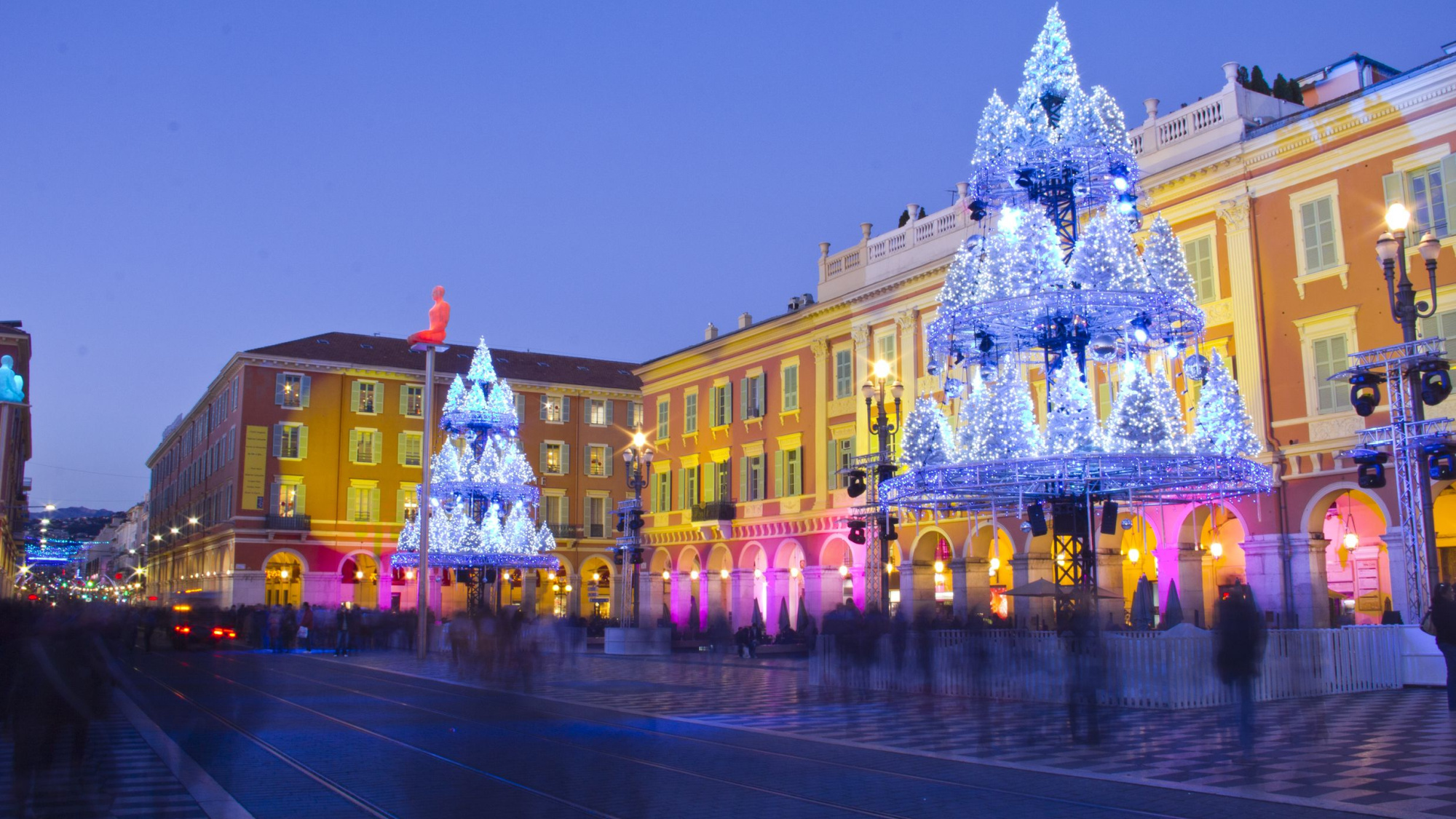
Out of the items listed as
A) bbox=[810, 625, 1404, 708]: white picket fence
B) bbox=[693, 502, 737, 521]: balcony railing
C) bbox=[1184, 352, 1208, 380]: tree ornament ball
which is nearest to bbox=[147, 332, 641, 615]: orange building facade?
bbox=[693, 502, 737, 521]: balcony railing

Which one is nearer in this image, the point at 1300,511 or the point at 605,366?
the point at 1300,511

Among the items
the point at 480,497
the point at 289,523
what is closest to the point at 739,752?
the point at 480,497

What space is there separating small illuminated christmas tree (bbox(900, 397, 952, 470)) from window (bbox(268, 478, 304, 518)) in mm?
49597

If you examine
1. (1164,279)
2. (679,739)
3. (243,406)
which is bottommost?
(679,739)

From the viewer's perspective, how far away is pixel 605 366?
7844 cm

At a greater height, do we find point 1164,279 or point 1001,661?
point 1164,279

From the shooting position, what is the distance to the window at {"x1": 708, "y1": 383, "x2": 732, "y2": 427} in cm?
4794

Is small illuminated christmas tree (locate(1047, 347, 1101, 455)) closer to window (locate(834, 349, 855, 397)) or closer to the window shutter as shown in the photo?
the window shutter

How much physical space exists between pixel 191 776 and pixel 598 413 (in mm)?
61299

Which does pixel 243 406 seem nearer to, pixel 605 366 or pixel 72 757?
pixel 605 366

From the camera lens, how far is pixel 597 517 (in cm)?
7031

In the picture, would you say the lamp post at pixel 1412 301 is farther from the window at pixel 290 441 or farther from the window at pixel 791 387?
the window at pixel 290 441

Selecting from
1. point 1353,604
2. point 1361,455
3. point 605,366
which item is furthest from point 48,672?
point 605,366

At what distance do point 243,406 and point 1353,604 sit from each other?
51.5 metres
